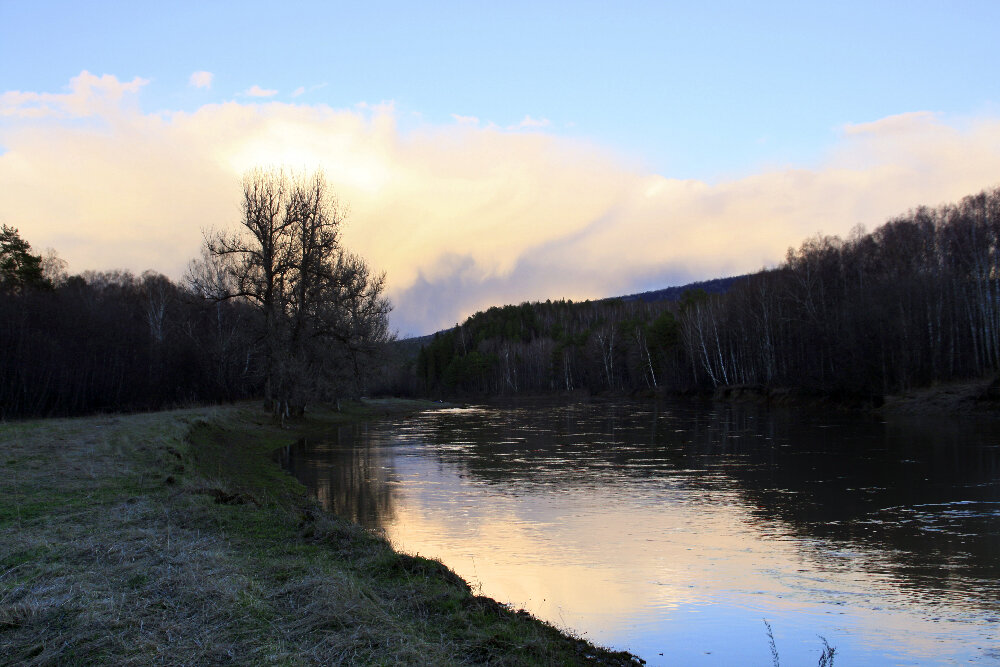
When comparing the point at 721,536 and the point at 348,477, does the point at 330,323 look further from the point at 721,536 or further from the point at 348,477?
the point at 721,536

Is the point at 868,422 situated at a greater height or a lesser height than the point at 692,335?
lesser

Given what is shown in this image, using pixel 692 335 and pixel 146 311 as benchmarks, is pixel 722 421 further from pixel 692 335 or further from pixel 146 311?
→ pixel 146 311

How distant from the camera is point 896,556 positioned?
1121cm

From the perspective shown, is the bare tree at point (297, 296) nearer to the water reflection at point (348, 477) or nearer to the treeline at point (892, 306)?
the water reflection at point (348, 477)

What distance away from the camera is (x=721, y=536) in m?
12.9

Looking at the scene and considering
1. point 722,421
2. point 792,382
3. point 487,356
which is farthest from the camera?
point 487,356

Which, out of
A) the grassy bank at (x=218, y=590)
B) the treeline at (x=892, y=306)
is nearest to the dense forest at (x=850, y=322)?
the treeline at (x=892, y=306)

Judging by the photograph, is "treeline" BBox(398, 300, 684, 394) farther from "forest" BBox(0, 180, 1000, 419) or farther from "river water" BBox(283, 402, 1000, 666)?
"river water" BBox(283, 402, 1000, 666)

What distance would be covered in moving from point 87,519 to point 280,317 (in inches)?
1142

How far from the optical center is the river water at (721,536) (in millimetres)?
8180

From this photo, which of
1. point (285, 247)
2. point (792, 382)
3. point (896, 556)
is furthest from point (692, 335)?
point (896, 556)

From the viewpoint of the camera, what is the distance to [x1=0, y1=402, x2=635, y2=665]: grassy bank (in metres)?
5.52

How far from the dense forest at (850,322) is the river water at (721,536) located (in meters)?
23.4

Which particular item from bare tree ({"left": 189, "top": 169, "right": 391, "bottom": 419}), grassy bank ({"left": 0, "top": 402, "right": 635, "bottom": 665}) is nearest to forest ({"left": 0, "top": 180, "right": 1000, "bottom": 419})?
bare tree ({"left": 189, "top": 169, "right": 391, "bottom": 419})
